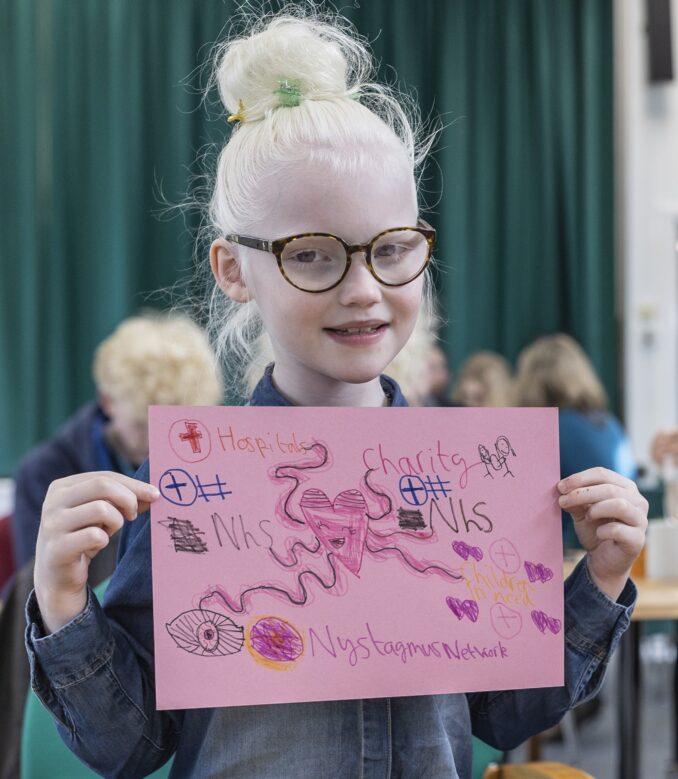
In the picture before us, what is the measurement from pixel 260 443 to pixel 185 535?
0.12 metres

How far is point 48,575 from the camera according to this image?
0.96 m

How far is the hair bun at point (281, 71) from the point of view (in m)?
1.09

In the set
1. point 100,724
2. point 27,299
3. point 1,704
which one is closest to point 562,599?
point 100,724

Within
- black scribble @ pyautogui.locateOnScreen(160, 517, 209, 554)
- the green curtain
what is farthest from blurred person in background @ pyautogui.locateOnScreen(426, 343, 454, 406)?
black scribble @ pyautogui.locateOnScreen(160, 517, 209, 554)

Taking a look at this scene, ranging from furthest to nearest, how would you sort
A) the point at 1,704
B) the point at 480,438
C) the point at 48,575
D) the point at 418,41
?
1. the point at 418,41
2. the point at 1,704
3. the point at 480,438
4. the point at 48,575

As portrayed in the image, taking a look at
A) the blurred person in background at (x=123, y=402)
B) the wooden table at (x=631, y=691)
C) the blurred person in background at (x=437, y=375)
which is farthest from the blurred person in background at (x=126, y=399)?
the blurred person in background at (x=437, y=375)

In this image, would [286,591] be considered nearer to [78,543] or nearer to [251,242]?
[78,543]

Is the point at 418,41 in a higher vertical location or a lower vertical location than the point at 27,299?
higher

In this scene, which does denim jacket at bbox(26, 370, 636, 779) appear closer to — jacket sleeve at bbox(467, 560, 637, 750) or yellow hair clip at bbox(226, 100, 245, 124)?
jacket sleeve at bbox(467, 560, 637, 750)

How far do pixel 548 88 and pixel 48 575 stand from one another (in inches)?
219

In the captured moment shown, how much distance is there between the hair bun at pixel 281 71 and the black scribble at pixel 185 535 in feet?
1.48

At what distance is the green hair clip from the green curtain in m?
3.86

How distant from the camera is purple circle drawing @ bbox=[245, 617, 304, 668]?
1008 millimetres

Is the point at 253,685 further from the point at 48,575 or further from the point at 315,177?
the point at 315,177
